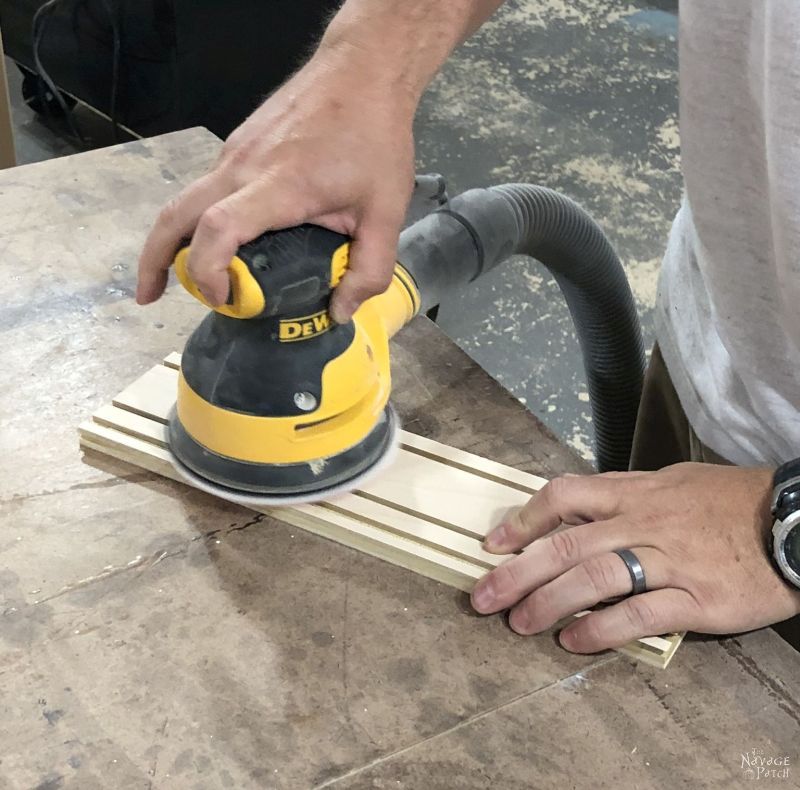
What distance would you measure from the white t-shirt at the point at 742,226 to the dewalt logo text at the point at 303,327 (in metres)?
0.39

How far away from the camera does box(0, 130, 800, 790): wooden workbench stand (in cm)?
74

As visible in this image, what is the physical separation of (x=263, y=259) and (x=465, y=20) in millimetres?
374

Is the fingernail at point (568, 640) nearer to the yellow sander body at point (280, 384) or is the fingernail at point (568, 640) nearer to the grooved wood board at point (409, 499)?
the grooved wood board at point (409, 499)

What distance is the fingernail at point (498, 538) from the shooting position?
89cm

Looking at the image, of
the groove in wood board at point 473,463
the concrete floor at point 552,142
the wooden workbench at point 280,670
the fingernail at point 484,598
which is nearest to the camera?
the wooden workbench at point 280,670

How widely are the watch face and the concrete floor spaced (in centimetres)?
141

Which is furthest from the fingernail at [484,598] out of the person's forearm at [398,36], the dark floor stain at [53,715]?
the person's forearm at [398,36]

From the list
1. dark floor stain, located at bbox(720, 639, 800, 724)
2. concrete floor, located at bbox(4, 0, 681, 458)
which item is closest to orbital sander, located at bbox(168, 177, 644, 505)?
dark floor stain, located at bbox(720, 639, 800, 724)

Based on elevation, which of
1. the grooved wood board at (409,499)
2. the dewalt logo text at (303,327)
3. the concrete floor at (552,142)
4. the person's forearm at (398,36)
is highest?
the person's forearm at (398,36)

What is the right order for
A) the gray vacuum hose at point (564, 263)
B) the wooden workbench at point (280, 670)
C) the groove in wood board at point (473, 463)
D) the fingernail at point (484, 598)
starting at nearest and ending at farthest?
the wooden workbench at point (280, 670) < the fingernail at point (484, 598) < the groove in wood board at point (473, 463) < the gray vacuum hose at point (564, 263)

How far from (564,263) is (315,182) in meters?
0.63

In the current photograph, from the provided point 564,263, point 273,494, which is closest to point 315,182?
point 273,494

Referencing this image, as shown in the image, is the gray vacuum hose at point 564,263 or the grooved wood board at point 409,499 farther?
the gray vacuum hose at point 564,263

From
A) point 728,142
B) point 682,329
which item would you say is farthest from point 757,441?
point 728,142
